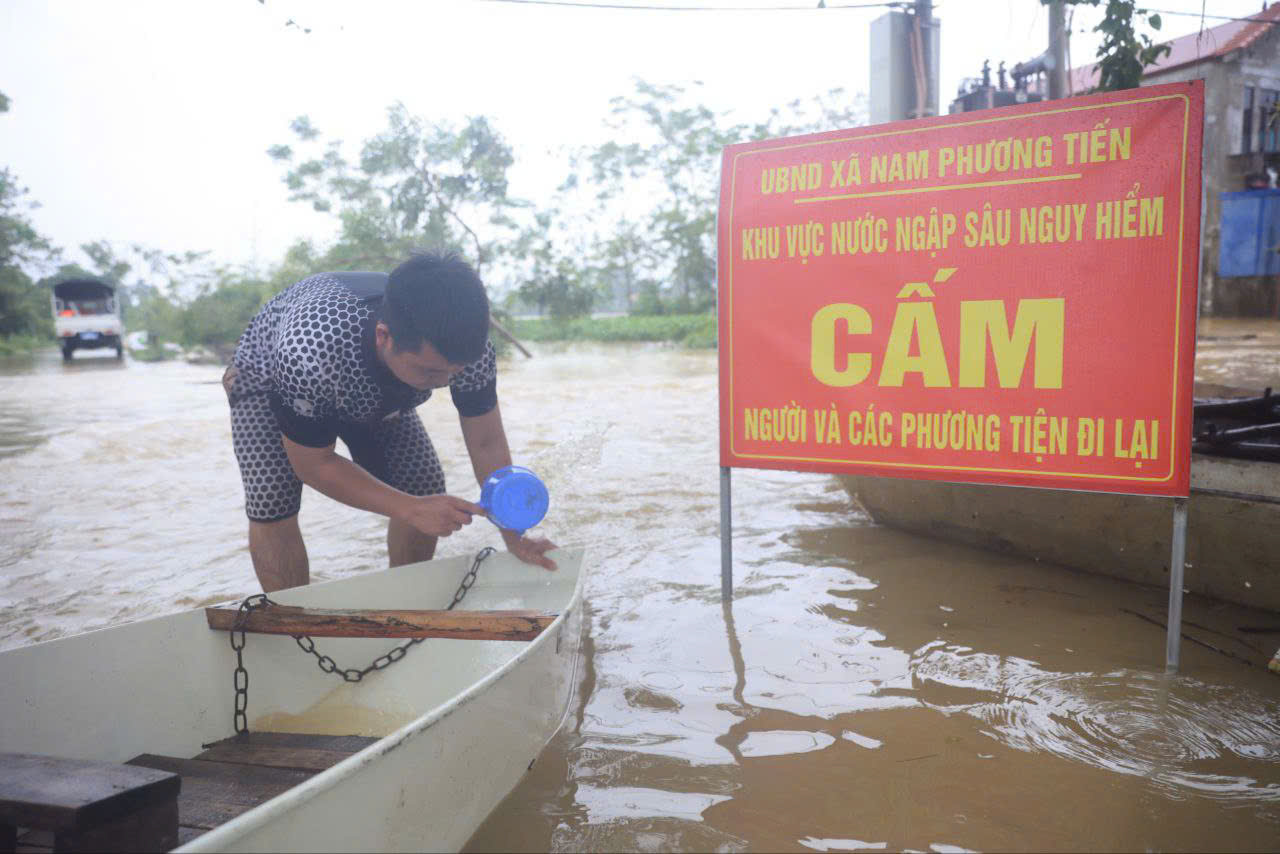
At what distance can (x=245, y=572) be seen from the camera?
5.25m

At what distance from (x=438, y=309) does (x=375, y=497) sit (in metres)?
0.73

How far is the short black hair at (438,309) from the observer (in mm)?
2688

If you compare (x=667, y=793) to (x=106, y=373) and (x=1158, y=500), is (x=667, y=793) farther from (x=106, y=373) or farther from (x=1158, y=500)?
(x=106, y=373)

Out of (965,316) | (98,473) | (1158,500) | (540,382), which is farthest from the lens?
(540,382)

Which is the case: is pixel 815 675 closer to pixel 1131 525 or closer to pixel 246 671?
pixel 1131 525

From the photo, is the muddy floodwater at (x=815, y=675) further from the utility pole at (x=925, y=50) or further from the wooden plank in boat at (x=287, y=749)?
the utility pole at (x=925, y=50)

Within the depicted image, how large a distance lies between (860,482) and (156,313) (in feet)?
115

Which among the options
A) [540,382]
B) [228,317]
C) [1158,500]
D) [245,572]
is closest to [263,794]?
[245,572]

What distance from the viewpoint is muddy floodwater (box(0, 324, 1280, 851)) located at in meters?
2.38

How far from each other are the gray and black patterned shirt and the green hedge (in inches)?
852

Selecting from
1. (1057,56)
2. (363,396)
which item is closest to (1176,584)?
(363,396)

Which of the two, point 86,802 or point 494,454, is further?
point 494,454

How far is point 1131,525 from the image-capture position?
157 inches

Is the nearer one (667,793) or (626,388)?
(667,793)
